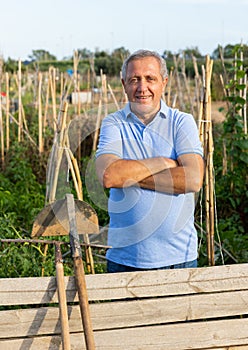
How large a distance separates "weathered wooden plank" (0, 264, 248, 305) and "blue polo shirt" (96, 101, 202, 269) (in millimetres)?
91

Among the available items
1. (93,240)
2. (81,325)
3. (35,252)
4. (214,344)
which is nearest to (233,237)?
(93,240)

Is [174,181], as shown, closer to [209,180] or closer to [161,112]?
[161,112]

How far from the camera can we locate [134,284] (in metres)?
1.88

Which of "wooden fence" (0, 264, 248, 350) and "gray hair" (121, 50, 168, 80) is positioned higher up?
"gray hair" (121, 50, 168, 80)

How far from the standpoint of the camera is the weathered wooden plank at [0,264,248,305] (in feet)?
5.96

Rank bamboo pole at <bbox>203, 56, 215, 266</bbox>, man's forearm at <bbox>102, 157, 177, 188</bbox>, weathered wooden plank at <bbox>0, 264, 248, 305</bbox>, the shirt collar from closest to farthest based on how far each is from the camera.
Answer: weathered wooden plank at <bbox>0, 264, 248, 305</bbox> → man's forearm at <bbox>102, 157, 177, 188</bbox> → the shirt collar → bamboo pole at <bbox>203, 56, 215, 266</bbox>

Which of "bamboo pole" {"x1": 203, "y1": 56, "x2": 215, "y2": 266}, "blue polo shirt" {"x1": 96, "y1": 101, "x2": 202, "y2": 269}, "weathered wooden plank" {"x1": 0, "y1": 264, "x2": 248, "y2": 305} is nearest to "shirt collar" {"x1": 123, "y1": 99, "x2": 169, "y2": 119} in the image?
"blue polo shirt" {"x1": 96, "y1": 101, "x2": 202, "y2": 269}

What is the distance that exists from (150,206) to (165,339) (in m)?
0.44

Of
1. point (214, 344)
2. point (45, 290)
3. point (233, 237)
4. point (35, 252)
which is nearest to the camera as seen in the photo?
point (45, 290)

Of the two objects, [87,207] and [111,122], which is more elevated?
[111,122]

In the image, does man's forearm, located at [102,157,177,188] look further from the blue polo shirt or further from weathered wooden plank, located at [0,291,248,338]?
weathered wooden plank, located at [0,291,248,338]

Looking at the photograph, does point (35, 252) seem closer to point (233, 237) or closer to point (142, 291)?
point (142, 291)

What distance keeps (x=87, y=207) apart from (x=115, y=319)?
39 centimetres

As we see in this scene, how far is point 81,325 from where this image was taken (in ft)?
6.09
